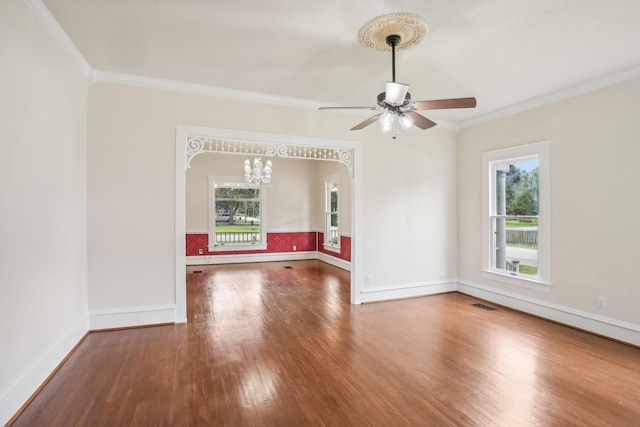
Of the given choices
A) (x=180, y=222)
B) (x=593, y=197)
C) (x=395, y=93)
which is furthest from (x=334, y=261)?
(x=395, y=93)

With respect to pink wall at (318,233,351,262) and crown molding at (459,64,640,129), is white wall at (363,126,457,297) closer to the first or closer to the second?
crown molding at (459,64,640,129)

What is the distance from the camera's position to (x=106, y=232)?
3607 mm

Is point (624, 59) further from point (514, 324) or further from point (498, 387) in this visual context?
point (498, 387)

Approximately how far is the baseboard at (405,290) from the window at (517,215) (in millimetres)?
760

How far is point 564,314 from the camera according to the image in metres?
3.98

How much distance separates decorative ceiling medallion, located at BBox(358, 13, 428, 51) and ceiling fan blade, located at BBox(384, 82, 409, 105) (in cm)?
55

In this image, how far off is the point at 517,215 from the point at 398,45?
10.5 feet

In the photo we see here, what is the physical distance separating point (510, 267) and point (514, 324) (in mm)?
1073

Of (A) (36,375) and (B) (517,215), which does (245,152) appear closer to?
(A) (36,375)

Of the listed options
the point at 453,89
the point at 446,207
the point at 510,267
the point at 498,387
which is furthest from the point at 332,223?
the point at 498,387

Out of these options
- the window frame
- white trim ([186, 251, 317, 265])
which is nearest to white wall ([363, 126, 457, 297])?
the window frame

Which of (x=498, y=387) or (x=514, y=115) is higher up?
(x=514, y=115)

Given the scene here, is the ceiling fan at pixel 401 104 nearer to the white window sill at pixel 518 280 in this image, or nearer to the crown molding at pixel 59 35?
the crown molding at pixel 59 35

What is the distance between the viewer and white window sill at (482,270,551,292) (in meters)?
4.23
